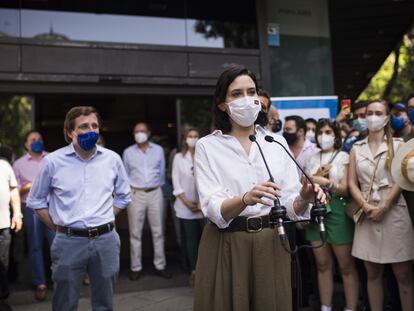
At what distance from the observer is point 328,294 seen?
453 cm

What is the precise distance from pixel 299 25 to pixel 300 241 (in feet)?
15.5

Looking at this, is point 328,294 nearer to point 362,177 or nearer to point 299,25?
point 362,177

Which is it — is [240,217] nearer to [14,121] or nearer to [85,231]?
[85,231]

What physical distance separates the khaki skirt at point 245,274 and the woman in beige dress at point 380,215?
2029 mm

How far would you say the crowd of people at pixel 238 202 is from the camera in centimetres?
237

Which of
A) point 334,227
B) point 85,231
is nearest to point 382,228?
point 334,227

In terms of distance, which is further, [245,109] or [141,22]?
[141,22]

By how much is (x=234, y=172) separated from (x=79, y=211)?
168cm

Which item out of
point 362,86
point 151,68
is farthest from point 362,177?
point 362,86

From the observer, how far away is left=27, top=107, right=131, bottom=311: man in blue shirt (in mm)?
3510

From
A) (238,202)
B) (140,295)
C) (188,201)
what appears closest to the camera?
(238,202)

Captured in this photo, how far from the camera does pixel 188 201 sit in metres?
6.20

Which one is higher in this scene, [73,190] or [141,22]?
[141,22]

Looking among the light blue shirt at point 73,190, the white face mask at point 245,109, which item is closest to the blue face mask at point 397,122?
the white face mask at point 245,109
